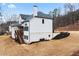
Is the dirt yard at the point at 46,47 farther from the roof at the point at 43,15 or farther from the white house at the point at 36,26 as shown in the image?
the roof at the point at 43,15

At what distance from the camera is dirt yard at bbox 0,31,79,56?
11539 millimetres

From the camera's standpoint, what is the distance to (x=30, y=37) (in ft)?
37.9

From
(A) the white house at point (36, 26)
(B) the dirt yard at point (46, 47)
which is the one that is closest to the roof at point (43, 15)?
(A) the white house at point (36, 26)

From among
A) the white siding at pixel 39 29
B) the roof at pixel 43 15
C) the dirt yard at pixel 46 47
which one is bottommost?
the dirt yard at pixel 46 47

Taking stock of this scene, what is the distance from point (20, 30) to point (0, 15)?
23 cm

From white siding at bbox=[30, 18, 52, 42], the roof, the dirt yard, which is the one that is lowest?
the dirt yard

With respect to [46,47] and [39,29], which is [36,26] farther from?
[46,47]

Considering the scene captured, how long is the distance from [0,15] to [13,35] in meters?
0.22

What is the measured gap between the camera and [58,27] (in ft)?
37.9

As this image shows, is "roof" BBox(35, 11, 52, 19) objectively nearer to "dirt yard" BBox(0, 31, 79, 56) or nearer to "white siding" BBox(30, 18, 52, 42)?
"white siding" BBox(30, 18, 52, 42)

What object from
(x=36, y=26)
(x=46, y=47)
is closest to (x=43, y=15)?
(x=36, y=26)

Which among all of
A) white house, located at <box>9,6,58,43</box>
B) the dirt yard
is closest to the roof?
white house, located at <box>9,6,58,43</box>

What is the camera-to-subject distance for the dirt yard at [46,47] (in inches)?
454

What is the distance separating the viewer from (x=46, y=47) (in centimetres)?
1155
